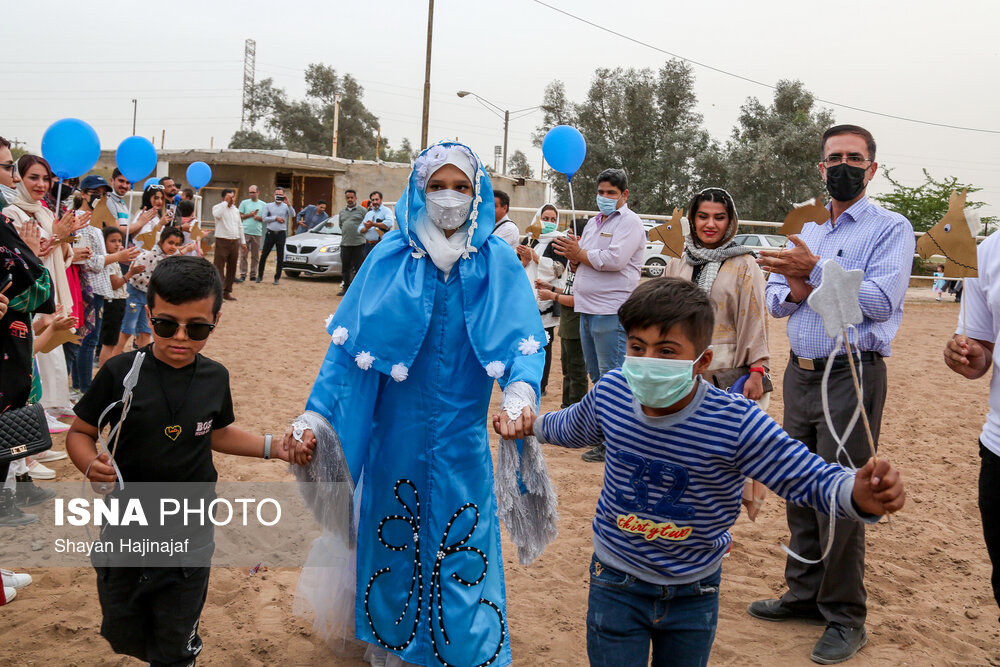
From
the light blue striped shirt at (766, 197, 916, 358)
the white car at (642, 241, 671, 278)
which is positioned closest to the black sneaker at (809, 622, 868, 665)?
the light blue striped shirt at (766, 197, 916, 358)

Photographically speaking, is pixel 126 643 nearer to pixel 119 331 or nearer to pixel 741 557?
pixel 741 557

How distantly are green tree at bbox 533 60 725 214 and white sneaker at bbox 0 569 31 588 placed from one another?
32368mm

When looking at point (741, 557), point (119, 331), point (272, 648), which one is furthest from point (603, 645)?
point (119, 331)

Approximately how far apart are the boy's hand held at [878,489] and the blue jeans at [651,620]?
61 cm

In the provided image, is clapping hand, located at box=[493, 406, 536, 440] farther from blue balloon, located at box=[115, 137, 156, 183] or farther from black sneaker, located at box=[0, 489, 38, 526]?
blue balloon, located at box=[115, 137, 156, 183]

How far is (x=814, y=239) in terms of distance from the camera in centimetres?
374

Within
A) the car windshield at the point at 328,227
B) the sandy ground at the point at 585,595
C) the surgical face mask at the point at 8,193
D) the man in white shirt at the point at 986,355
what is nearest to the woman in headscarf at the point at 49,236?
the surgical face mask at the point at 8,193

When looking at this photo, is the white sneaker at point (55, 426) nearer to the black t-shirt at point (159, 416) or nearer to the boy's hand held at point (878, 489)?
the black t-shirt at point (159, 416)

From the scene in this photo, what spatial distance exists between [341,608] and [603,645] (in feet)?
4.61

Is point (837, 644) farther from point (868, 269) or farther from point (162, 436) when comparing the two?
point (162, 436)

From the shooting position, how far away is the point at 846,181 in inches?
138

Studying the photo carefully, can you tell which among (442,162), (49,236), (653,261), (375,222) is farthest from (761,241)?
(442,162)

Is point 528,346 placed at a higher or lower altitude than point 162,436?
higher

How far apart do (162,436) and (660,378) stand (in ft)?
5.18
